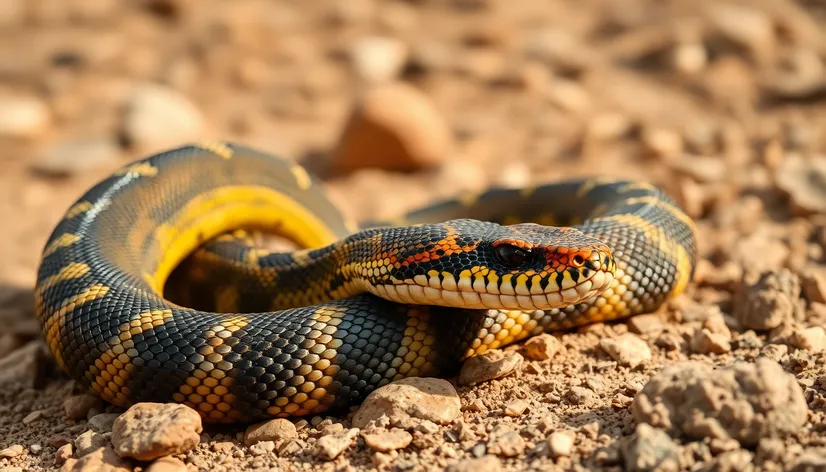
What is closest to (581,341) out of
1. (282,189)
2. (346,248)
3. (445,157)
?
(346,248)

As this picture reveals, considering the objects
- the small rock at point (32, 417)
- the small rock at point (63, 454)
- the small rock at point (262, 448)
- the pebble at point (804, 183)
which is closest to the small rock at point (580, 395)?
the small rock at point (262, 448)

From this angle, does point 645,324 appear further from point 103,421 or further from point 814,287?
point 103,421

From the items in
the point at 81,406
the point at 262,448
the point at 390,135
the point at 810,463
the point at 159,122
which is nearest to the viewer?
the point at 810,463

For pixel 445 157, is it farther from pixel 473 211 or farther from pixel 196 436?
pixel 196 436

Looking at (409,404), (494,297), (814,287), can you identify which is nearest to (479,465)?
(409,404)

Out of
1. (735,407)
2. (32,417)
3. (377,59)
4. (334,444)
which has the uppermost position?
(377,59)

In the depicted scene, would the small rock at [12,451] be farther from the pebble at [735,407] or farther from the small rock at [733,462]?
the small rock at [733,462]

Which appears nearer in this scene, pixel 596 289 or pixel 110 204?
pixel 596 289
